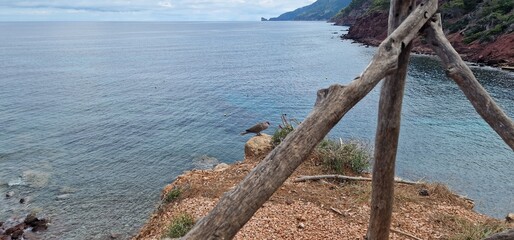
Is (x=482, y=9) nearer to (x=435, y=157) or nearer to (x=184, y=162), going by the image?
(x=435, y=157)

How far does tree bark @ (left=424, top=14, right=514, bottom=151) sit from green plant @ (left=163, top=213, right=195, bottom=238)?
21.4 feet

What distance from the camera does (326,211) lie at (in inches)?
396

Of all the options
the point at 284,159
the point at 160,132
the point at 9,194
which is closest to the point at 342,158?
the point at 284,159

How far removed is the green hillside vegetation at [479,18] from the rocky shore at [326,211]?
53464 millimetres

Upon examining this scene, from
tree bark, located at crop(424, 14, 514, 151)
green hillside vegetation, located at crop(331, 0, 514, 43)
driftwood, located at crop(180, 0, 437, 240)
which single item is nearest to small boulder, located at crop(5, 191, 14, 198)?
driftwood, located at crop(180, 0, 437, 240)

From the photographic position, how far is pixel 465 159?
21953mm

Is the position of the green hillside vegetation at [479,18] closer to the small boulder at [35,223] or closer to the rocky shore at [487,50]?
the rocky shore at [487,50]

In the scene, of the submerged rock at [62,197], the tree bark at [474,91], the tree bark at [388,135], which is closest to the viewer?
the tree bark at [474,91]

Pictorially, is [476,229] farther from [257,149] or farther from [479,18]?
[479,18]

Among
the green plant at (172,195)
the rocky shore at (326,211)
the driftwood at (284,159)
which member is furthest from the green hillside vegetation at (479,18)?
the driftwood at (284,159)

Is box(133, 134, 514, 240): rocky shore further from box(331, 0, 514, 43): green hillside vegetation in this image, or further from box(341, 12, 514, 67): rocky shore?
box(331, 0, 514, 43): green hillside vegetation

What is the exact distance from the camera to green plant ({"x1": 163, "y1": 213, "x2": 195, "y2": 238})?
9.07m

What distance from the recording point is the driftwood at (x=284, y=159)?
282cm

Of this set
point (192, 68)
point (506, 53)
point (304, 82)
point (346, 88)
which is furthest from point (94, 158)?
point (506, 53)
